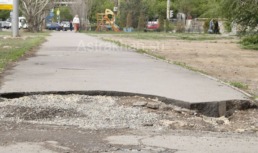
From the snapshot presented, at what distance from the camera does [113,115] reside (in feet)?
25.4

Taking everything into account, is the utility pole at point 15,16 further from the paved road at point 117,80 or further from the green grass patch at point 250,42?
the paved road at point 117,80

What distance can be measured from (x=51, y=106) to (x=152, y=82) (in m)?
3.54

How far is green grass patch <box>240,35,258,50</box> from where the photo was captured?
28.2 metres

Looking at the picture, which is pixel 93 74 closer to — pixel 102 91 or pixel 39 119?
pixel 102 91

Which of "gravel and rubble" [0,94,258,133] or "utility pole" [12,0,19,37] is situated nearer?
"gravel and rubble" [0,94,258,133]

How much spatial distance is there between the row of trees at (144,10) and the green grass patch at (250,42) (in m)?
1.67

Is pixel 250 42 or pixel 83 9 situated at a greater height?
pixel 83 9

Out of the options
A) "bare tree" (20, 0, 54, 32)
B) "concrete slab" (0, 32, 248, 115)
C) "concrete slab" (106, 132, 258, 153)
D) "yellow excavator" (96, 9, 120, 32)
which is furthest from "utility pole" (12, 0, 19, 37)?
"concrete slab" (106, 132, 258, 153)

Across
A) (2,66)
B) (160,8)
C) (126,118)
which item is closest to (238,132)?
(126,118)

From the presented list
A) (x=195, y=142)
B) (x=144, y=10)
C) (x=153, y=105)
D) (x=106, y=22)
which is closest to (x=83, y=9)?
(x=106, y=22)

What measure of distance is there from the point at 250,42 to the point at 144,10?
34.0 m

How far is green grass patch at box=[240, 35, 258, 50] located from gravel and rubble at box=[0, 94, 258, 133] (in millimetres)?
19828

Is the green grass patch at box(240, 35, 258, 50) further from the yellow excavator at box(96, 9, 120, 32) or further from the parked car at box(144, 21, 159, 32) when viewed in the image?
the parked car at box(144, 21, 159, 32)

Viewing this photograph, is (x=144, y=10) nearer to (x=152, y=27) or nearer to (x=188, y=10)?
(x=152, y=27)
